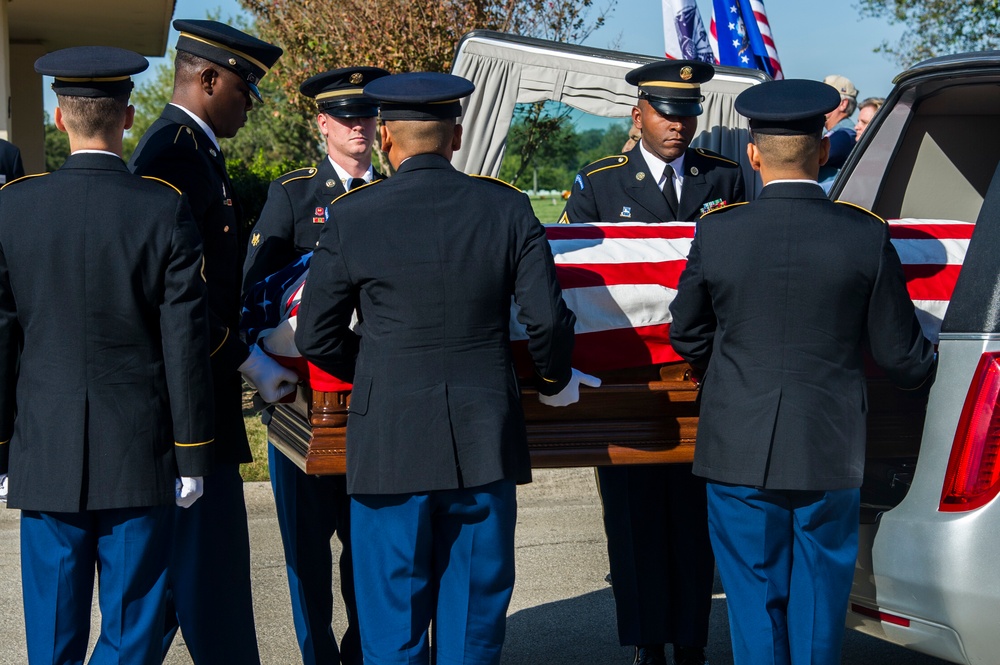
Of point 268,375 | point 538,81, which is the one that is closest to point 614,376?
point 268,375

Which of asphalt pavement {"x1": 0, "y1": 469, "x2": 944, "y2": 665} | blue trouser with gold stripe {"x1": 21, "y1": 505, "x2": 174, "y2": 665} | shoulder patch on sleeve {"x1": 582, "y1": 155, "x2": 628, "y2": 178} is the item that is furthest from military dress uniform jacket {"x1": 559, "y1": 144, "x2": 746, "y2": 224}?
blue trouser with gold stripe {"x1": 21, "y1": 505, "x2": 174, "y2": 665}

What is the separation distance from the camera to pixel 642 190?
3963 millimetres

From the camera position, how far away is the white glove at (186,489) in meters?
2.67

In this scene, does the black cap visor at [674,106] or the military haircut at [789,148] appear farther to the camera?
the black cap visor at [674,106]

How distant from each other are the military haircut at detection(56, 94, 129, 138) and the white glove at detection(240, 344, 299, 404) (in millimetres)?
653

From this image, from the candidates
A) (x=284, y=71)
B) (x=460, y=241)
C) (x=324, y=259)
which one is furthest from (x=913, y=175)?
(x=284, y=71)

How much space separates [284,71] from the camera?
13.5 m

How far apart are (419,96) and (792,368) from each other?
40.7 inches

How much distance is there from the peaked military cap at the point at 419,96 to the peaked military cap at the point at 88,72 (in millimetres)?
550

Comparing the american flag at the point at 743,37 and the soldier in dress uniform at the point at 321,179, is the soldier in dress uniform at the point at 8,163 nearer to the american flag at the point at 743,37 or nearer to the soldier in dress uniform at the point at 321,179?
the soldier in dress uniform at the point at 321,179

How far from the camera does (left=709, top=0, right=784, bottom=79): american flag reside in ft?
30.1

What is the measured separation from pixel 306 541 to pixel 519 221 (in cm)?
125

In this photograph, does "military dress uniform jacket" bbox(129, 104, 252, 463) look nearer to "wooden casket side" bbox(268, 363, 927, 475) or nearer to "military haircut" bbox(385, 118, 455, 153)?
"wooden casket side" bbox(268, 363, 927, 475)

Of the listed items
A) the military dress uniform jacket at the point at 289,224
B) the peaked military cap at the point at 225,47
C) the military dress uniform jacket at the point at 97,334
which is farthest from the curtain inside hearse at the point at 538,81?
the military dress uniform jacket at the point at 97,334
